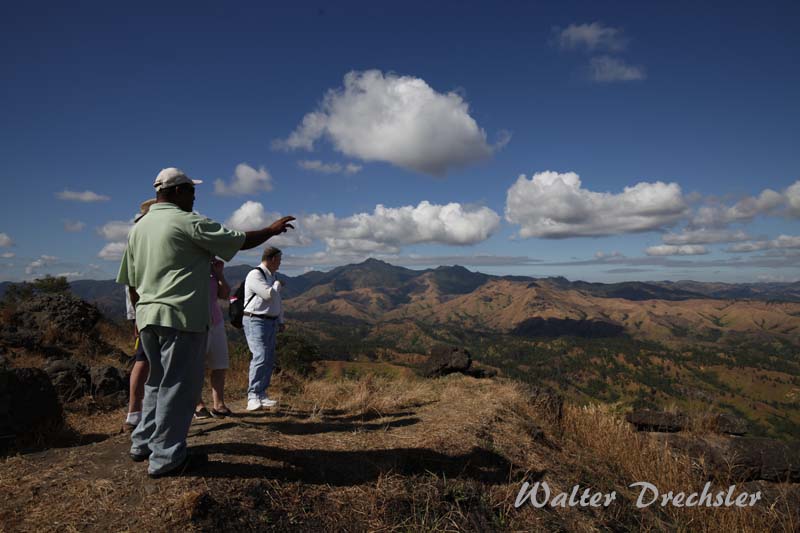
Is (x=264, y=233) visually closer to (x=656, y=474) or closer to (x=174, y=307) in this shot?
(x=174, y=307)

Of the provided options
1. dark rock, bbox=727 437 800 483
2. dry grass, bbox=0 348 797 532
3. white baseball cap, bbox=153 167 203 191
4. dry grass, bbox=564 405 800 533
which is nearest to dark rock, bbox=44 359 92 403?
dry grass, bbox=0 348 797 532

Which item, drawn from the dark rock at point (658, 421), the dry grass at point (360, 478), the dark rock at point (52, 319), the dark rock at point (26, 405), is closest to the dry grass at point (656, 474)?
the dry grass at point (360, 478)

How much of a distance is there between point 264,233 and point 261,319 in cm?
291

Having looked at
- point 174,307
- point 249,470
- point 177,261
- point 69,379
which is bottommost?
point 249,470

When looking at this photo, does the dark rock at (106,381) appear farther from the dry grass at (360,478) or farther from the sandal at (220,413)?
the sandal at (220,413)

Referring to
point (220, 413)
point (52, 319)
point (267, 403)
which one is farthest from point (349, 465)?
point (52, 319)

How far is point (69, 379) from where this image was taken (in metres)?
6.42

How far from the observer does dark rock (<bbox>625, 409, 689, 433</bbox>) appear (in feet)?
29.0

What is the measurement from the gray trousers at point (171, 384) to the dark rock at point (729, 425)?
10.2m

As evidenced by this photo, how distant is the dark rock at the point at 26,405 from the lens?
14.4ft

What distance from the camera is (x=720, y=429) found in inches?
343

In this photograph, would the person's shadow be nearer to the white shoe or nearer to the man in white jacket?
the white shoe

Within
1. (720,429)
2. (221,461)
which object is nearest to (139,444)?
(221,461)

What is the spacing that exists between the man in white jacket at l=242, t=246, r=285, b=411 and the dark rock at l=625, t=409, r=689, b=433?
789 cm
